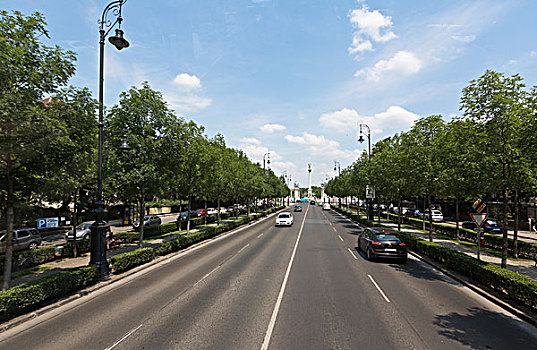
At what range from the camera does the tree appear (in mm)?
7355

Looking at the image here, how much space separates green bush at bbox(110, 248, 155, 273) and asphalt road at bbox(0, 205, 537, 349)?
2.16ft

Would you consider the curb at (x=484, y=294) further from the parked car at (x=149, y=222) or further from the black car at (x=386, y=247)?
the parked car at (x=149, y=222)

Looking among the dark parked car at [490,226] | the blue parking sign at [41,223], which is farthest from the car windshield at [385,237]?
the blue parking sign at [41,223]

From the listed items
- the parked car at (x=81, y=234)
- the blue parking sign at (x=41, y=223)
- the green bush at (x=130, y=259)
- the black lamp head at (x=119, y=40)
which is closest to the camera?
the black lamp head at (x=119, y=40)

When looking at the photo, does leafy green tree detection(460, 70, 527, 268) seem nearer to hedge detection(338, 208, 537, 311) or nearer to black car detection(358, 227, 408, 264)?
hedge detection(338, 208, 537, 311)

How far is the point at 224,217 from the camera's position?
4031cm

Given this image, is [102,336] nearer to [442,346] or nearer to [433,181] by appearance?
[442,346]

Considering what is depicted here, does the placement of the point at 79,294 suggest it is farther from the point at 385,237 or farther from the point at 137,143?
Answer: the point at 385,237

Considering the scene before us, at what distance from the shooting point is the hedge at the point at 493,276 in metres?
7.97

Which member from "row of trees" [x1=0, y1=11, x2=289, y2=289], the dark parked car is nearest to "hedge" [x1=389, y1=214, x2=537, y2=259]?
the dark parked car

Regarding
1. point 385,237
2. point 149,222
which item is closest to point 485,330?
point 385,237

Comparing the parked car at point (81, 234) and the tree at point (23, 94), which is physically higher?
the tree at point (23, 94)

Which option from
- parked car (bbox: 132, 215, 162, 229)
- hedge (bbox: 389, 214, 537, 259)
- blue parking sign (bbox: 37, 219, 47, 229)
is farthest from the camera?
parked car (bbox: 132, 215, 162, 229)

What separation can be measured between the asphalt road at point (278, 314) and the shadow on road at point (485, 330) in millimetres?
25
